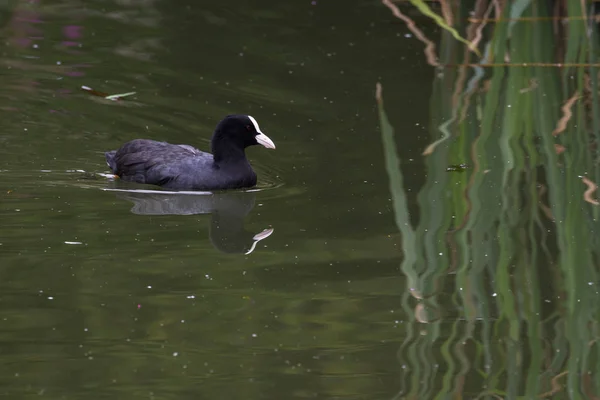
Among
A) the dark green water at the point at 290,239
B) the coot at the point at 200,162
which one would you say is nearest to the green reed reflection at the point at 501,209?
the dark green water at the point at 290,239

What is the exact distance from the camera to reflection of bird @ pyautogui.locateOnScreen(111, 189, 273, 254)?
6230mm

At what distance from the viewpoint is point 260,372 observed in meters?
4.19

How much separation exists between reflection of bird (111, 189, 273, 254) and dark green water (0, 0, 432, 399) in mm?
29

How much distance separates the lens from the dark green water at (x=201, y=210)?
14.1 feet

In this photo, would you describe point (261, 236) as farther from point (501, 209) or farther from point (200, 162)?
point (501, 209)

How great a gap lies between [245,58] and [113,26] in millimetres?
1664

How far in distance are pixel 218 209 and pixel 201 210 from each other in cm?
12

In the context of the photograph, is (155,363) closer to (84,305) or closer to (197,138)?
(84,305)

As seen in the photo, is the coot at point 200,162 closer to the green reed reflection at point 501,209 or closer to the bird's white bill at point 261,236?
the bird's white bill at point 261,236

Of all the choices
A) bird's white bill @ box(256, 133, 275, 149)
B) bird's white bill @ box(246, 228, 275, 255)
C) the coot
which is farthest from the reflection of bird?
bird's white bill @ box(256, 133, 275, 149)

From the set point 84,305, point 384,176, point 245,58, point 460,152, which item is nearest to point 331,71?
point 245,58

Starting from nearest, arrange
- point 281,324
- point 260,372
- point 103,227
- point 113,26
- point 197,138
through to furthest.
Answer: point 260,372, point 281,324, point 103,227, point 197,138, point 113,26

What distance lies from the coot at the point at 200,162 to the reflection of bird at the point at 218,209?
5.1 inches

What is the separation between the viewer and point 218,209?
7102 mm
